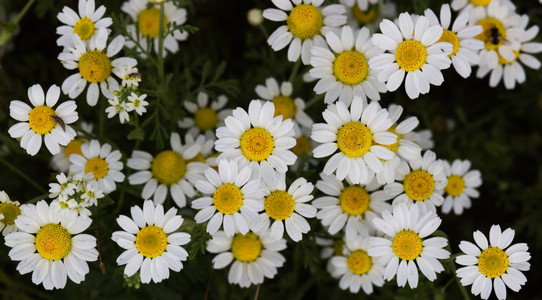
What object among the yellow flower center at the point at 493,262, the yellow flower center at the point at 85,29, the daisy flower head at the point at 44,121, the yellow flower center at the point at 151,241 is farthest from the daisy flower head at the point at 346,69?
the daisy flower head at the point at 44,121

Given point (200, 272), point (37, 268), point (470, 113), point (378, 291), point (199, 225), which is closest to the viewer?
point (37, 268)

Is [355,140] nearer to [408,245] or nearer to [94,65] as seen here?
[408,245]

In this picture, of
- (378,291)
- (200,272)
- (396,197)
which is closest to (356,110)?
(396,197)

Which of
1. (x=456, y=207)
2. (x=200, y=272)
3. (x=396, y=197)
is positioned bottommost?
(x=200, y=272)

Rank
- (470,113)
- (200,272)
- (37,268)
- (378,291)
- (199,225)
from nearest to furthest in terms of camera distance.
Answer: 1. (37,268)
2. (199,225)
3. (200,272)
4. (378,291)
5. (470,113)

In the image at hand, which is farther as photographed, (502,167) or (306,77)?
(502,167)

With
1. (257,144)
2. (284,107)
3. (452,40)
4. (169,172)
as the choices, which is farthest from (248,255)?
(452,40)

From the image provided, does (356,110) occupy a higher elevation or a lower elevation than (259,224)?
higher

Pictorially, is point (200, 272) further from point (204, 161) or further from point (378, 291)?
point (378, 291)
